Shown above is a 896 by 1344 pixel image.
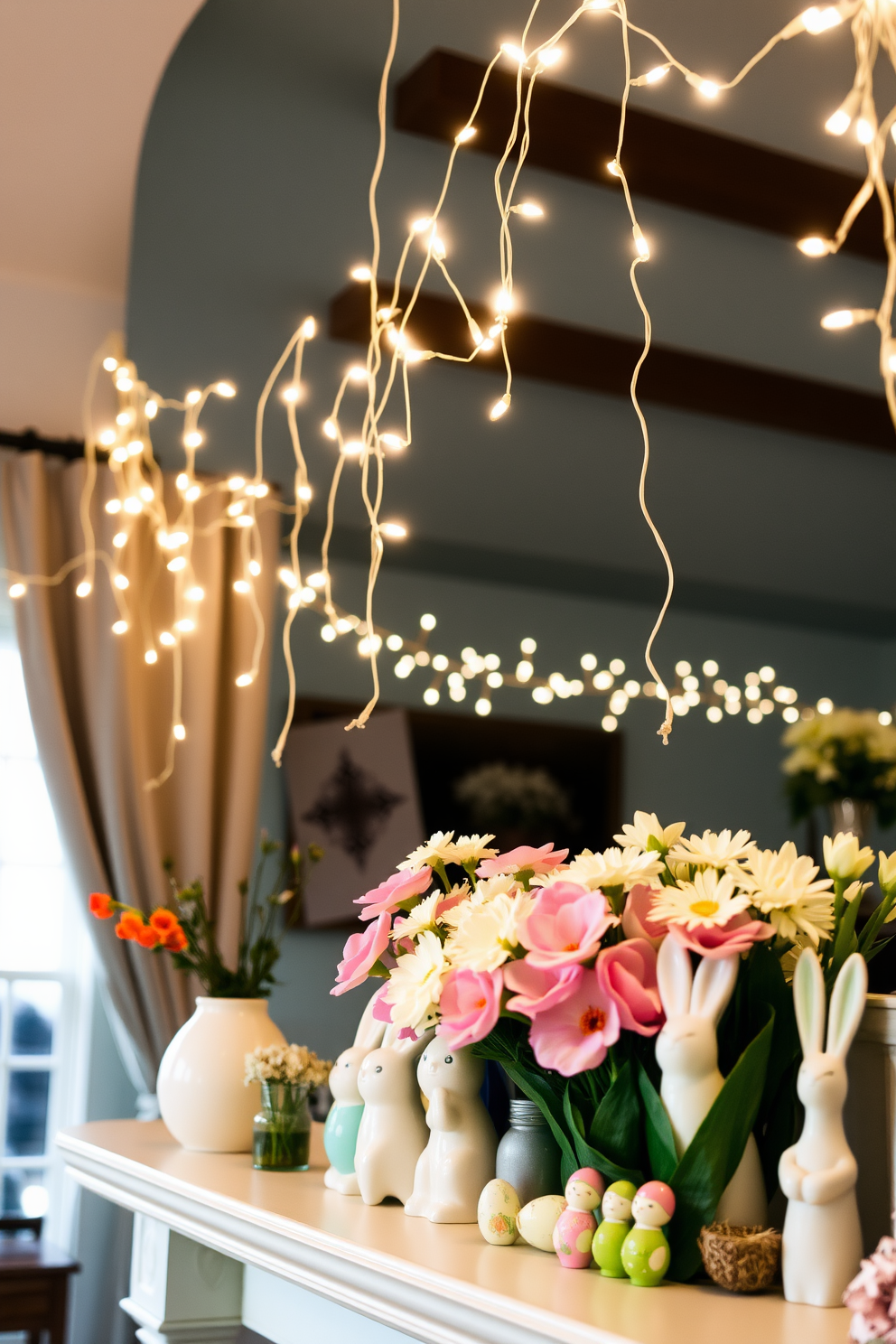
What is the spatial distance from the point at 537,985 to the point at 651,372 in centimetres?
232

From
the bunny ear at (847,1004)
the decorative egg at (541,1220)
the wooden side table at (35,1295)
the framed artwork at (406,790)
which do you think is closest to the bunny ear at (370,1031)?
the decorative egg at (541,1220)

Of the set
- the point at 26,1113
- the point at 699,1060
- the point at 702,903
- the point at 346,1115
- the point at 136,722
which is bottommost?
the point at 26,1113

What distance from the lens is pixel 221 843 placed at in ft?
11.3

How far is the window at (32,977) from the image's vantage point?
3482 mm

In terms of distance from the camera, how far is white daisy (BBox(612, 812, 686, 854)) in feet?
3.62

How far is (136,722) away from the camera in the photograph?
3.39 meters

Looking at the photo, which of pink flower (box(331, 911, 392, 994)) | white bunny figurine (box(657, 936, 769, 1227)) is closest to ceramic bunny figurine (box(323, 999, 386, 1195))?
pink flower (box(331, 911, 392, 994))

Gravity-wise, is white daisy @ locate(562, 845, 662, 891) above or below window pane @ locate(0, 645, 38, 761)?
below

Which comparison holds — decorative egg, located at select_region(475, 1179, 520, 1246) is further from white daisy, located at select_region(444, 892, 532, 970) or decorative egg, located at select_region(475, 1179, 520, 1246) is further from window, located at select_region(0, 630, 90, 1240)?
window, located at select_region(0, 630, 90, 1240)

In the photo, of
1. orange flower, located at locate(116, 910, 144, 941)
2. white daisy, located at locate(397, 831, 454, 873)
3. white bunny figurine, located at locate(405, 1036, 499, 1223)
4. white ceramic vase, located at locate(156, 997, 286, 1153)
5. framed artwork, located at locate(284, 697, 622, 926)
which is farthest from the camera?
framed artwork, located at locate(284, 697, 622, 926)

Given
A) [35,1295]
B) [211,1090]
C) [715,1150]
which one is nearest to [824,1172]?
[715,1150]

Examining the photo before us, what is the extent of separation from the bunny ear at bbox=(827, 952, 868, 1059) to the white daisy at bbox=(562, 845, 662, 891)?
183 mm

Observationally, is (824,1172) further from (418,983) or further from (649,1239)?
(418,983)

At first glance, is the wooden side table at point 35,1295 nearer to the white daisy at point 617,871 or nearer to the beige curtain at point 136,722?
the beige curtain at point 136,722
